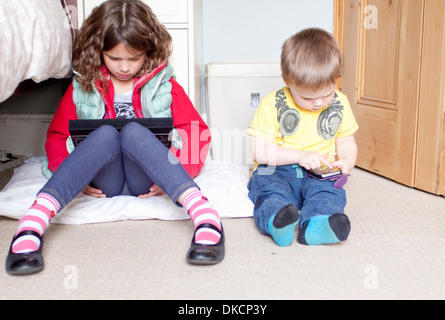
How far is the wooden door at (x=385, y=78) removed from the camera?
59.6 inches

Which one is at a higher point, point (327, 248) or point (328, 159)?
point (328, 159)

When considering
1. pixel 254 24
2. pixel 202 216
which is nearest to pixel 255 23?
pixel 254 24

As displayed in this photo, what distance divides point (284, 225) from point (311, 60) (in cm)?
38

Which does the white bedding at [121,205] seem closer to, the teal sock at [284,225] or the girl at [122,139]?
the girl at [122,139]

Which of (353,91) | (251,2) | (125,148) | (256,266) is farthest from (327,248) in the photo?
(251,2)

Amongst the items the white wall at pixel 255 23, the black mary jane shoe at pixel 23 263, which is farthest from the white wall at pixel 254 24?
the black mary jane shoe at pixel 23 263

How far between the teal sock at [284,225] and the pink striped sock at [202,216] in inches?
4.4

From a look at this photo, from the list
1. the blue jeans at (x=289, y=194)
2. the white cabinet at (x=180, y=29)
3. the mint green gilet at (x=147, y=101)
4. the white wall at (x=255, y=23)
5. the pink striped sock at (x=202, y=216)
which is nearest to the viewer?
the pink striped sock at (x=202, y=216)

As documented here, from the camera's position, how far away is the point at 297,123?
1.29 meters

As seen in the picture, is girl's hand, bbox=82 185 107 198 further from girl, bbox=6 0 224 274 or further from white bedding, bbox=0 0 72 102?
white bedding, bbox=0 0 72 102

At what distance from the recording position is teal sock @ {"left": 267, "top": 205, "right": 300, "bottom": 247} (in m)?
1.00
